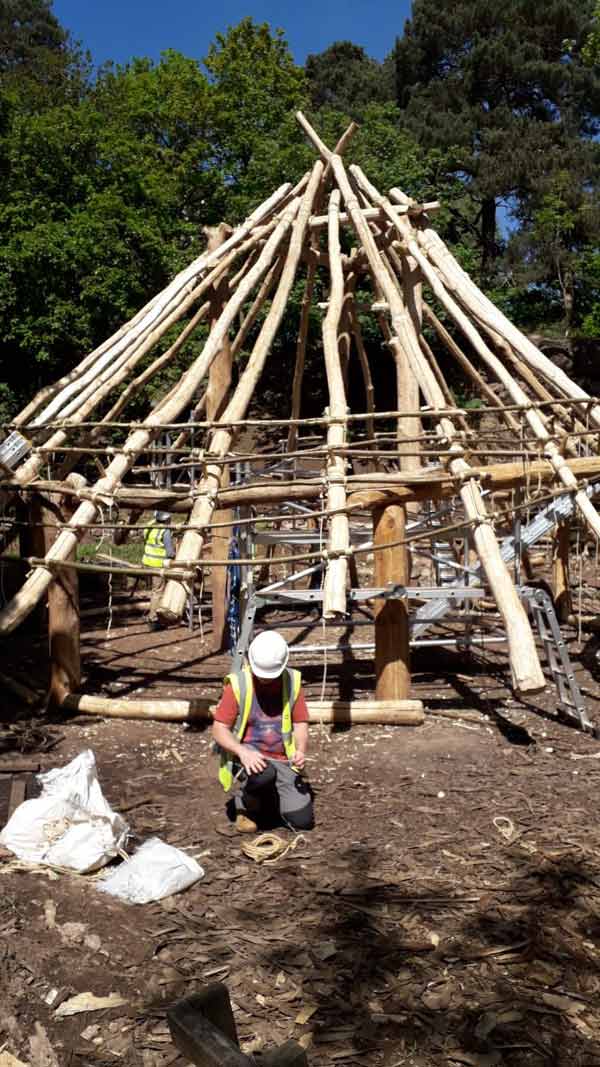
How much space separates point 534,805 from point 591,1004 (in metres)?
1.96

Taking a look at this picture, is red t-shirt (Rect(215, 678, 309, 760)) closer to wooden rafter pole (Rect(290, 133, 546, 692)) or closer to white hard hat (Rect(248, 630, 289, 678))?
white hard hat (Rect(248, 630, 289, 678))

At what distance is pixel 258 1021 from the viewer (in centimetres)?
326

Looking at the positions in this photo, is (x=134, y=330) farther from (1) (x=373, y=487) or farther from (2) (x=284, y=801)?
(2) (x=284, y=801)

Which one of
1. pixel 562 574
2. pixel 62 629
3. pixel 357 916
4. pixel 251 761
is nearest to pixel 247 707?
pixel 251 761

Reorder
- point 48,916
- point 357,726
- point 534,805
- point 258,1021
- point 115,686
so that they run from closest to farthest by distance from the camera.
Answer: point 258,1021 < point 48,916 < point 534,805 < point 357,726 < point 115,686

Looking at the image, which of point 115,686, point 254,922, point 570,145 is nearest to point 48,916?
point 254,922

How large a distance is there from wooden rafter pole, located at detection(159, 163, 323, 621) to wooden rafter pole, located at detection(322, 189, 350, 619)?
334mm

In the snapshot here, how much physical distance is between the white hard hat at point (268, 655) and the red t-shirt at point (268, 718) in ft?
0.41

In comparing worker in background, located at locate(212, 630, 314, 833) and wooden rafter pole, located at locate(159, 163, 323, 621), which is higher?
wooden rafter pole, located at locate(159, 163, 323, 621)

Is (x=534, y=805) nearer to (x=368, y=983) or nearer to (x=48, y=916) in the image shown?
(x=368, y=983)

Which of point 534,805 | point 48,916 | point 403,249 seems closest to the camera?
point 48,916

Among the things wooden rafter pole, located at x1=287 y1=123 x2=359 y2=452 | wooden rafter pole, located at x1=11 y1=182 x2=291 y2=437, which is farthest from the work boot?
wooden rafter pole, located at x1=287 y1=123 x2=359 y2=452

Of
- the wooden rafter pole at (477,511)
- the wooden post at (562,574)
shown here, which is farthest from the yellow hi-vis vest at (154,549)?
the wooden post at (562,574)

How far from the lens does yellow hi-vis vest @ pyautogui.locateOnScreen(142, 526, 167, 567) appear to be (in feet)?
36.1
